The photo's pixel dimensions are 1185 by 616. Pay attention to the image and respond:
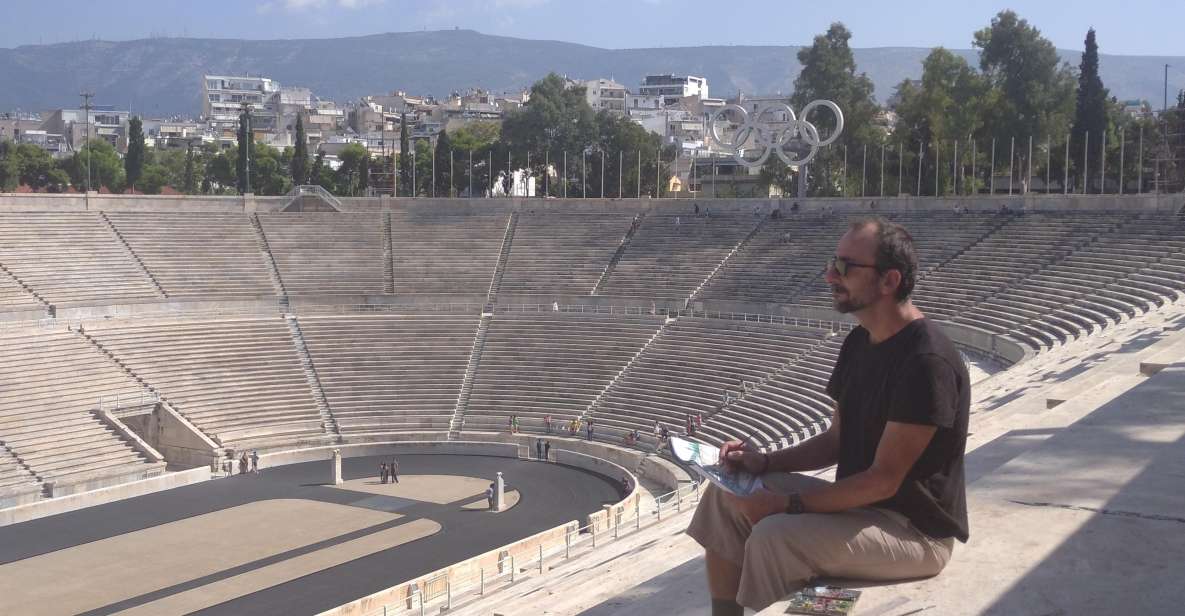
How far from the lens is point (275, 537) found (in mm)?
21375

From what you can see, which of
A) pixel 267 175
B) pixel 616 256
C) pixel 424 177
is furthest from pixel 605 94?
pixel 616 256

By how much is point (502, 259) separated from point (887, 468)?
124 feet

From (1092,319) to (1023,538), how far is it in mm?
21794

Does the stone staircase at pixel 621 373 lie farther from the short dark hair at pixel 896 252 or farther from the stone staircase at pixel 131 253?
the short dark hair at pixel 896 252

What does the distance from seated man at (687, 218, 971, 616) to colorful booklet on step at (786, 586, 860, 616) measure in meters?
0.06

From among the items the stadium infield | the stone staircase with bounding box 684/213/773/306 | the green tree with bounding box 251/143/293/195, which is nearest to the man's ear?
the stadium infield

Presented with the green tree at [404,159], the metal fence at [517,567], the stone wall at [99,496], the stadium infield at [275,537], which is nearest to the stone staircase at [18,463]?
the stone wall at [99,496]

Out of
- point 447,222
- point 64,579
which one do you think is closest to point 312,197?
point 447,222

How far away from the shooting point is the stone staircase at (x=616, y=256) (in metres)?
38.8


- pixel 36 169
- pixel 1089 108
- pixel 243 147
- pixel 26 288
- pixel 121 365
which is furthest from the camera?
pixel 36 169

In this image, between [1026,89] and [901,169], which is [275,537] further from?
[1026,89]

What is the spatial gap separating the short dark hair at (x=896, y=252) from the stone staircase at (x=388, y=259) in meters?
35.5

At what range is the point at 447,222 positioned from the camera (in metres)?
43.9

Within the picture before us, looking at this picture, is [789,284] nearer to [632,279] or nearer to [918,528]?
[632,279]
